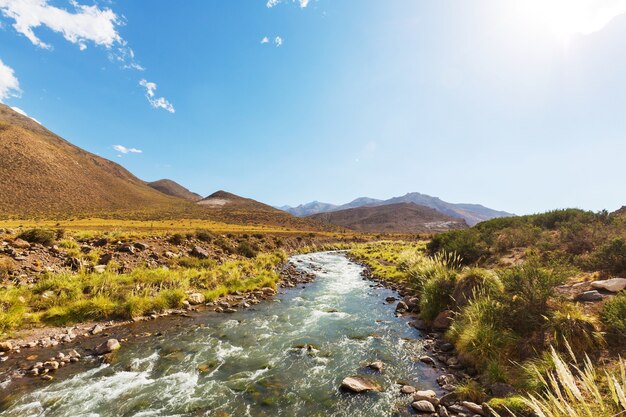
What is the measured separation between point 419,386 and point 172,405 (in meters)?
6.89

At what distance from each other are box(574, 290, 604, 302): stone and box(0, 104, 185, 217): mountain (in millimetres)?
104233

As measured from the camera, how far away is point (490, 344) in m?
8.91

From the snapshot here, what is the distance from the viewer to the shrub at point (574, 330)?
24.3ft

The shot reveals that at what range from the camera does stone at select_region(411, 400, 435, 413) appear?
7391mm

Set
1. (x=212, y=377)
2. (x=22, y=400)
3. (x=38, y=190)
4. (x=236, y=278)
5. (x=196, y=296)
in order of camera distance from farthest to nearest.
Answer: (x=38, y=190), (x=236, y=278), (x=196, y=296), (x=212, y=377), (x=22, y=400)

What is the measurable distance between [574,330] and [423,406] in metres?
4.44

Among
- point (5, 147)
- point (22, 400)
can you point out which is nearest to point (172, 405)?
point (22, 400)

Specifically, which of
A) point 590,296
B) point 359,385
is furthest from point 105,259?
point 590,296

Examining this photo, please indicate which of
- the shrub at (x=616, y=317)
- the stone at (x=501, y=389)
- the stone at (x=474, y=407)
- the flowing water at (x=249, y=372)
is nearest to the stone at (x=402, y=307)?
the flowing water at (x=249, y=372)

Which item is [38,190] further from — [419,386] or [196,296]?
[419,386]

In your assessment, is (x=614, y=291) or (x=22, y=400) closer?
(x=22, y=400)

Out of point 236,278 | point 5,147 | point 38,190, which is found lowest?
point 236,278

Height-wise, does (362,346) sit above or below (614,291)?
below

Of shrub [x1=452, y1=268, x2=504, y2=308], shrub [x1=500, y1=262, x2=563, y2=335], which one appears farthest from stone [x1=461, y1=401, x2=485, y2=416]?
Result: shrub [x1=452, y1=268, x2=504, y2=308]
